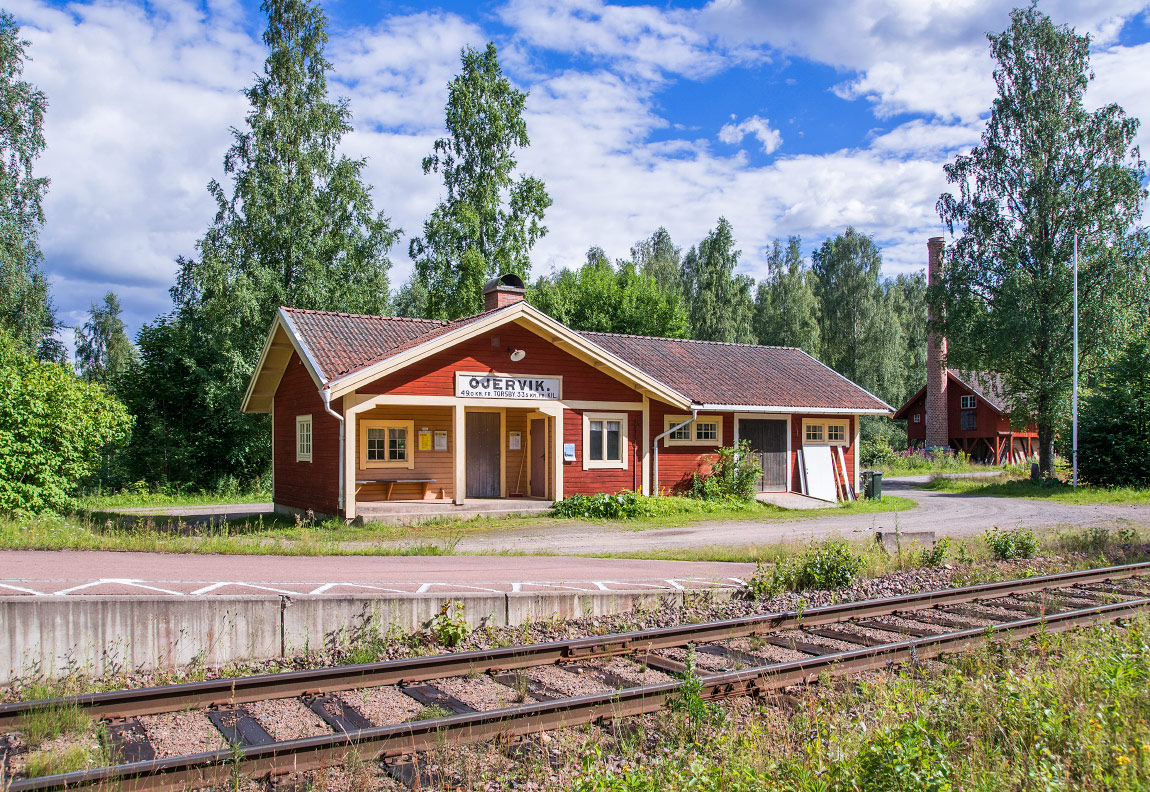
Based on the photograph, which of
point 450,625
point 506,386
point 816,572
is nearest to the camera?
point 450,625

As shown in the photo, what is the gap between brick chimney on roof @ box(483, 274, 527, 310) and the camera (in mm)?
21266

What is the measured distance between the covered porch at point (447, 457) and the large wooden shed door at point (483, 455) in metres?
0.03

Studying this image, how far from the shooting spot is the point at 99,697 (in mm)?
5758

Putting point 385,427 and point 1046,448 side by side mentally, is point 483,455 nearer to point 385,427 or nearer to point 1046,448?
point 385,427

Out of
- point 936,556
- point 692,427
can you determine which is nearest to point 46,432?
point 692,427

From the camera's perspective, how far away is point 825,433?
25.6 metres

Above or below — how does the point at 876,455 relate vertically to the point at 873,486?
above

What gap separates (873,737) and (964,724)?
90cm

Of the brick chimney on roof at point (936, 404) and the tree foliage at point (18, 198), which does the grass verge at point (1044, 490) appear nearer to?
the brick chimney on roof at point (936, 404)

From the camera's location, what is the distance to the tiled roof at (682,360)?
61.9 feet

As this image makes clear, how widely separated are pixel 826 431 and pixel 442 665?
67.6ft

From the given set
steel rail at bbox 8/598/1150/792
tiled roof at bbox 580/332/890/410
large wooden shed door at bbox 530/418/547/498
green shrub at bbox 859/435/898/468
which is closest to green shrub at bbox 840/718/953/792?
steel rail at bbox 8/598/1150/792

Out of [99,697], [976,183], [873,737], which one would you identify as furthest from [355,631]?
[976,183]

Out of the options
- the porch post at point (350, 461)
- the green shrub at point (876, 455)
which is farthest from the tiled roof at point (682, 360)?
the green shrub at point (876, 455)
